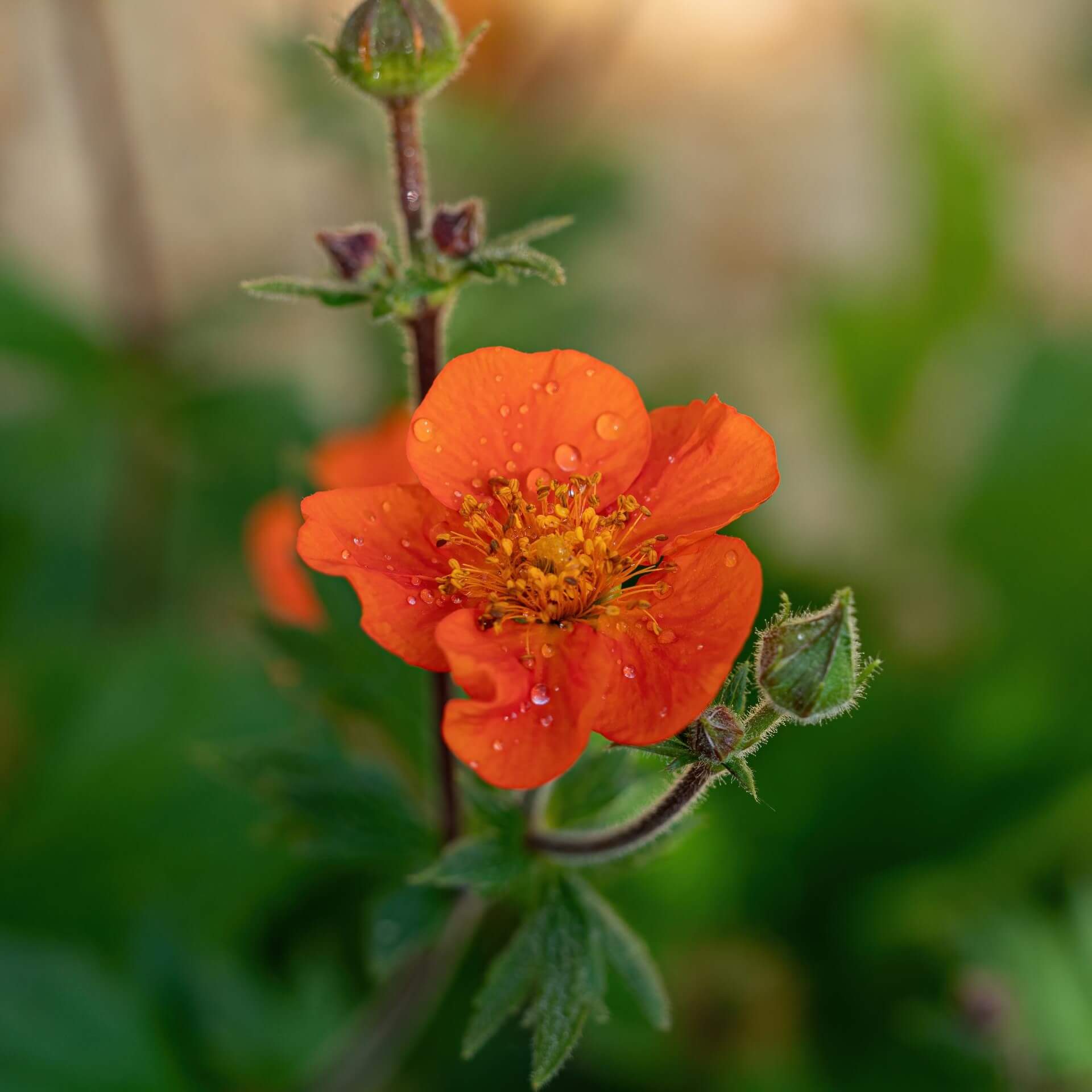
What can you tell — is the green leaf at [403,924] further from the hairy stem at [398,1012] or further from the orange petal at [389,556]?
the orange petal at [389,556]

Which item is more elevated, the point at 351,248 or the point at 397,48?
the point at 397,48

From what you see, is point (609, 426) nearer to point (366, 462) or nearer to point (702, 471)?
point (702, 471)

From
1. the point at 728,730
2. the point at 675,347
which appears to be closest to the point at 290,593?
the point at 728,730

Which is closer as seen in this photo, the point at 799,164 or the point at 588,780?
the point at 588,780

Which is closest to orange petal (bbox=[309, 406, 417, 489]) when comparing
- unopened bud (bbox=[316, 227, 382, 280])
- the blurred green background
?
the blurred green background

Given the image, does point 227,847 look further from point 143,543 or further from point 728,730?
point 728,730

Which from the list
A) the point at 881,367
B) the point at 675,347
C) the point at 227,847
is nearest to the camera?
the point at 227,847

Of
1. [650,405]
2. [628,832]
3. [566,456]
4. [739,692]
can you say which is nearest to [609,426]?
[566,456]

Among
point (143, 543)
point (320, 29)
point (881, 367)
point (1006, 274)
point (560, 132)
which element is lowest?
point (143, 543)
